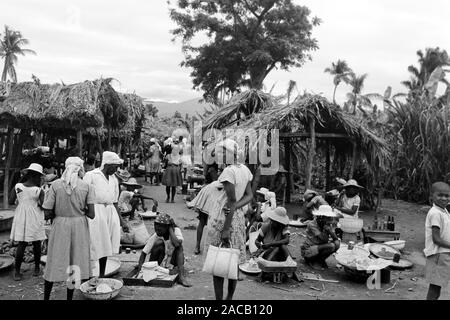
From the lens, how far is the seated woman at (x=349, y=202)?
7.57 m

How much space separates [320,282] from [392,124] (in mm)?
10387

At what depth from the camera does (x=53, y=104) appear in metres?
9.32

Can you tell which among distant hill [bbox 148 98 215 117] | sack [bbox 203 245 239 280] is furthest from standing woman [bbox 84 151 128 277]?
distant hill [bbox 148 98 215 117]

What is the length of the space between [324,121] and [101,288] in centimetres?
882

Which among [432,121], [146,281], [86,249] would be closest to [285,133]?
[432,121]

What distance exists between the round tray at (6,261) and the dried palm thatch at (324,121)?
6.39 metres

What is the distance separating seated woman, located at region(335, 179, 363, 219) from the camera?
7.57 metres

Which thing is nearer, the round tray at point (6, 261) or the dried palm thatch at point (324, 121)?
the round tray at point (6, 261)

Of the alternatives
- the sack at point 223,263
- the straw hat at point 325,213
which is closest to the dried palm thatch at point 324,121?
the straw hat at point 325,213

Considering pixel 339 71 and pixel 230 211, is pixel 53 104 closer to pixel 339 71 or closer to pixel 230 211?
pixel 230 211

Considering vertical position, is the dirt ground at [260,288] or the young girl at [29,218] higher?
the young girl at [29,218]

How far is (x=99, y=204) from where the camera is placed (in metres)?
4.89

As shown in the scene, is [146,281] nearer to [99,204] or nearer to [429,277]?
[99,204]

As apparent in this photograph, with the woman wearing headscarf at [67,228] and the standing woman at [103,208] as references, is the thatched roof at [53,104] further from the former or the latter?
the woman wearing headscarf at [67,228]
